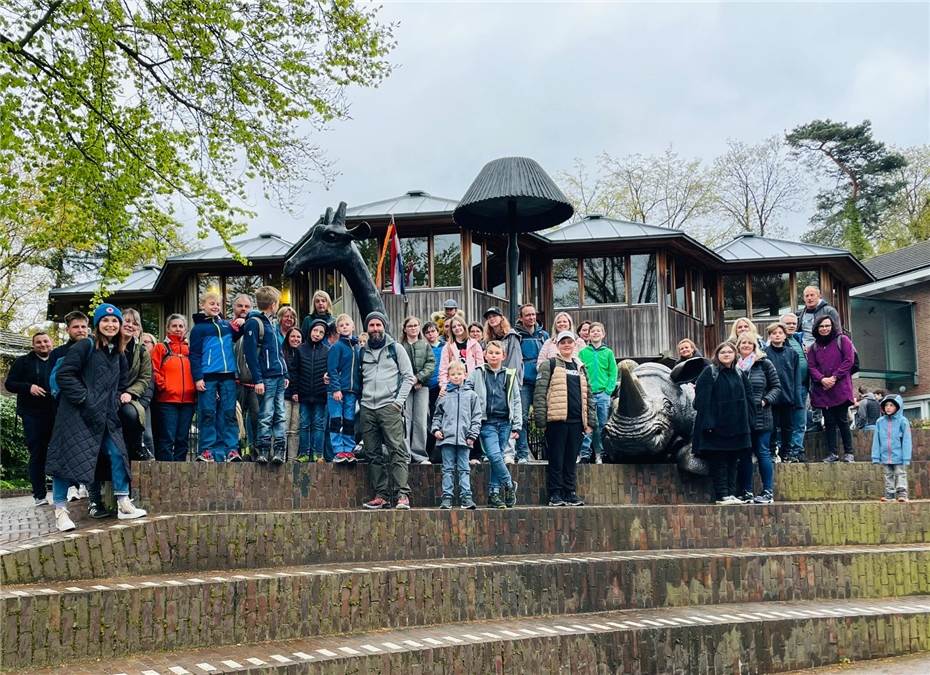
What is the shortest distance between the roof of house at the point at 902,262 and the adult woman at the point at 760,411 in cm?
2661

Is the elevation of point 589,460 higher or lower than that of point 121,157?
lower

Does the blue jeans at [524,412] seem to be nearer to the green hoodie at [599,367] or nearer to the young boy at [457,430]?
the green hoodie at [599,367]

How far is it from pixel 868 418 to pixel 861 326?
20734 millimetres

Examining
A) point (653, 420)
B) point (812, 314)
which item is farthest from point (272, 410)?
point (812, 314)

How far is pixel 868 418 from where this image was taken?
16094 millimetres

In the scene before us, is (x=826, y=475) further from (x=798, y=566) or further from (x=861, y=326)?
(x=861, y=326)

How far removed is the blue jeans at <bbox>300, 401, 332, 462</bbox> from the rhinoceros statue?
3.17m

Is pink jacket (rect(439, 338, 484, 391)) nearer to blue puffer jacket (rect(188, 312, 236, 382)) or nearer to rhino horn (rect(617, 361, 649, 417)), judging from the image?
rhino horn (rect(617, 361, 649, 417))

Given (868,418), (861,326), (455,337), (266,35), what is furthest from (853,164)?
(455,337)

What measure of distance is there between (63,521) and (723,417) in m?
6.38

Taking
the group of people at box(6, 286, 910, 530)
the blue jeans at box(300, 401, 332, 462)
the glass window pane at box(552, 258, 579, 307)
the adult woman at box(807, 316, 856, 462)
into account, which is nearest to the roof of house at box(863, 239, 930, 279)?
the glass window pane at box(552, 258, 579, 307)

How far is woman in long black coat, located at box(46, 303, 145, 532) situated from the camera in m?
7.56

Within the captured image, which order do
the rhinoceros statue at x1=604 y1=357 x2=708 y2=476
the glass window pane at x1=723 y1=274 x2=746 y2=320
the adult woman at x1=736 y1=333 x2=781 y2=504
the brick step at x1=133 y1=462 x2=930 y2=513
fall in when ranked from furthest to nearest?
the glass window pane at x1=723 y1=274 x2=746 y2=320, the rhinoceros statue at x1=604 y1=357 x2=708 y2=476, the adult woman at x1=736 y1=333 x2=781 y2=504, the brick step at x1=133 y1=462 x2=930 y2=513

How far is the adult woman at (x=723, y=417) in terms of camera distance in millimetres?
10219
